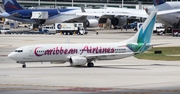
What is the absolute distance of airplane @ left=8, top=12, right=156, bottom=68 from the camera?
2176 inches

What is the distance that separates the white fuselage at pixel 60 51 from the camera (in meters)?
55.2

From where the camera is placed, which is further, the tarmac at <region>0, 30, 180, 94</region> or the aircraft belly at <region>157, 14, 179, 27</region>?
the aircraft belly at <region>157, 14, 179, 27</region>

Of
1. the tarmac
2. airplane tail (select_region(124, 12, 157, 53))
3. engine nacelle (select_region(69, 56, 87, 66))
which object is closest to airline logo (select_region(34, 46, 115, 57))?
engine nacelle (select_region(69, 56, 87, 66))

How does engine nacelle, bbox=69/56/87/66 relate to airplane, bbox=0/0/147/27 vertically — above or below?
below

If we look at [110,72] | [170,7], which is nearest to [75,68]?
[110,72]

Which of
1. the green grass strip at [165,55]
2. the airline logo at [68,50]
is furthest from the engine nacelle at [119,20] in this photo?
the airline logo at [68,50]

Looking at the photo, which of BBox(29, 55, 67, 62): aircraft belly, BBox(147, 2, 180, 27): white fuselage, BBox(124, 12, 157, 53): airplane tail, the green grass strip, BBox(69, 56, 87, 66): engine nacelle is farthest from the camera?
BBox(147, 2, 180, 27): white fuselage

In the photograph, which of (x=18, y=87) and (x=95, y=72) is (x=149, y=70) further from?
(x=18, y=87)

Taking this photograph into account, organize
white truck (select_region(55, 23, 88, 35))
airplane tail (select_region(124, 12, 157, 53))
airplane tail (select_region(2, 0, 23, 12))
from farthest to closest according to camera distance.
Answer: airplane tail (select_region(2, 0, 23, 12)), white truck (select_region(55, 23, 88, 35)), airplane tail (select_region(124, 12, 157, 53))

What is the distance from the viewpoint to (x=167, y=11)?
12406 centimetres

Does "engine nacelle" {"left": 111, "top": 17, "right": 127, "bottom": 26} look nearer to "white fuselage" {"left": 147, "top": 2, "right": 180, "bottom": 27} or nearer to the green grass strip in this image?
"white fuselage" {"left": 147, "top": 2, "right": 180, "bottom": 27}

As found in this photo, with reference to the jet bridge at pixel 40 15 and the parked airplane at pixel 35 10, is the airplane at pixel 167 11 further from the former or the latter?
the jet bridge at pixel 40 15

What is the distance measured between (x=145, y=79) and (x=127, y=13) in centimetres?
10481

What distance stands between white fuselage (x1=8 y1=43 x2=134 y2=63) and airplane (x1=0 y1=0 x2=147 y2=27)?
87322mm
